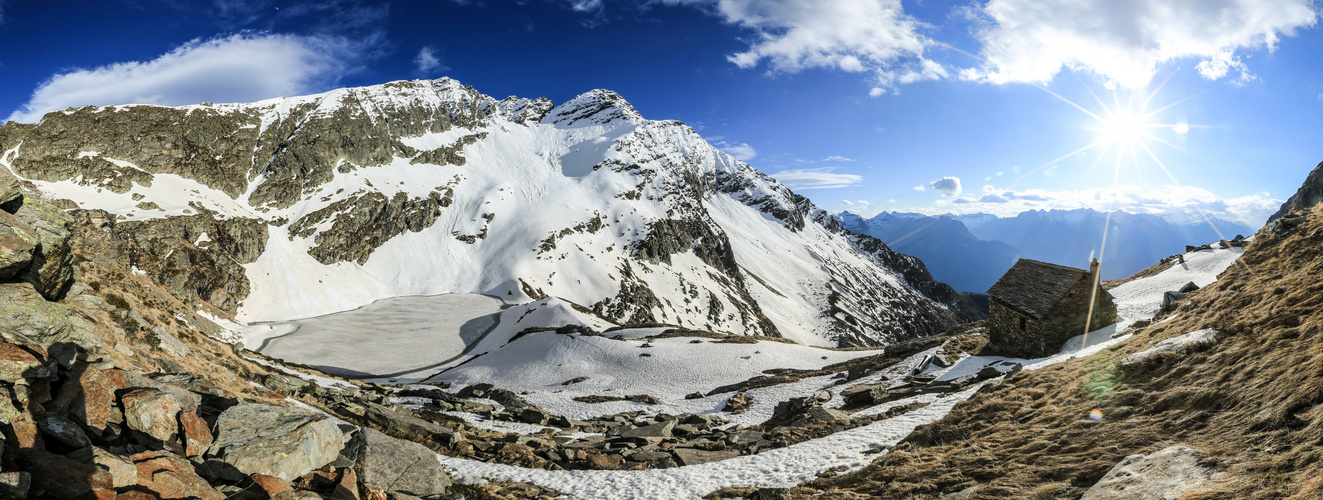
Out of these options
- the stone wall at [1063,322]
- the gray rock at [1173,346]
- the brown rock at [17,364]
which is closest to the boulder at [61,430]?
the brown rock at [17,364]

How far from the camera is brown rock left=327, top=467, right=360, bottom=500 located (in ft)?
31.2

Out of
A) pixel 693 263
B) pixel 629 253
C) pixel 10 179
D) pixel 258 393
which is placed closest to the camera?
pixel 10 179

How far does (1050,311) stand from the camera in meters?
27.8

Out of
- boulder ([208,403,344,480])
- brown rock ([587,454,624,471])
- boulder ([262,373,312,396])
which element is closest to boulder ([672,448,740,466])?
brown rock ([587,454,624,471])

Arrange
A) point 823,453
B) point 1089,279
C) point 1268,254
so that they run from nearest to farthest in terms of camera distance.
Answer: point 823,453 < point 1268,254 < point 1089,279

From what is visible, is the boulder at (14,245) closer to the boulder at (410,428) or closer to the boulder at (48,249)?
the boulder at (48,249)

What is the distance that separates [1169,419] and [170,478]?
764 inches

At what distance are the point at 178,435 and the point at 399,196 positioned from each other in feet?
439

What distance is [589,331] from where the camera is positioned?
52.1m

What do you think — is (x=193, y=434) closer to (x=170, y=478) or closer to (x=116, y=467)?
(x=170, y=478)

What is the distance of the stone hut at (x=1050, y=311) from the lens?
27.9 metres

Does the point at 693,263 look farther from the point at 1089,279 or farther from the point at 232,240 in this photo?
the point at 1089,279

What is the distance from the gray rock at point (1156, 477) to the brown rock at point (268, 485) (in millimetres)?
14272

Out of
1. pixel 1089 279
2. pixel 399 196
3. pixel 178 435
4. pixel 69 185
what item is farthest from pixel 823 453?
pixel 399 196
